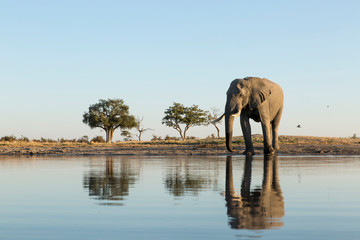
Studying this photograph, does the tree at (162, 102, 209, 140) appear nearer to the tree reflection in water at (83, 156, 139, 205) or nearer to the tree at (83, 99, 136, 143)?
the tree at (83, 99, 136, 143)

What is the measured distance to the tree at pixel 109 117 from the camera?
231 feet

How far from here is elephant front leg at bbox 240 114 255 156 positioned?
25.9 m

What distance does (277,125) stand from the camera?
28844mm

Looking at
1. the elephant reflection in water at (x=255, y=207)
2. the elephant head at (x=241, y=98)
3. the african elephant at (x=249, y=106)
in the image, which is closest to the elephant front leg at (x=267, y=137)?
the african elephant at (x=249, y=106)

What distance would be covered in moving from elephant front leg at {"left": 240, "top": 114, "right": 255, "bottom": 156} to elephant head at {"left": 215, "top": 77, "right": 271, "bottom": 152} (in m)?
0.76

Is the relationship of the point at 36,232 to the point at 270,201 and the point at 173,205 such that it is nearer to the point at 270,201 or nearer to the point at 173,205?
the point at 173,205

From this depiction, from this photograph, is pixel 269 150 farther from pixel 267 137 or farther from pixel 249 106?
pixel 249 106

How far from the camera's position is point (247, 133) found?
2581 cm

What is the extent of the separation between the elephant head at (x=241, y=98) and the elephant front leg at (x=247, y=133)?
29.8 inches

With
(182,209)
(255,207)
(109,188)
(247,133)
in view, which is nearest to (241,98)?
(247,133)

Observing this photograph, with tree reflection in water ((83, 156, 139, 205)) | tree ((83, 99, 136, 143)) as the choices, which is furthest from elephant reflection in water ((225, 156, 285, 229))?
tree ((83, 99, 136, 143))

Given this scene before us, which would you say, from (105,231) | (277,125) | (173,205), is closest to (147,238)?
(105,231)

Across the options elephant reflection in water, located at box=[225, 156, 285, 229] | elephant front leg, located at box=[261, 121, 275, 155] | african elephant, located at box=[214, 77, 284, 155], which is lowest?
elephant reflection in water, located at box=[225, 156, 285, 229]

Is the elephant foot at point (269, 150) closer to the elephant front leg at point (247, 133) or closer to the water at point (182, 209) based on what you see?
the elephant front leg at point (247, 133)
